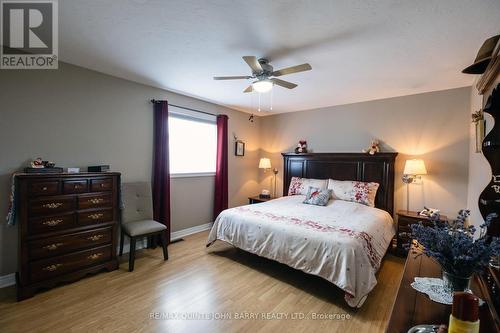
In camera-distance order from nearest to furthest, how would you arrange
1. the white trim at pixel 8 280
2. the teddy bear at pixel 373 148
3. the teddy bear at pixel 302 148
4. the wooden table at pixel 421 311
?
the wooden table at pixel 421 311
the white trim at pixel 8 280
the teddy bear at pixel 373 148
the teddy bear at pixel 302 148

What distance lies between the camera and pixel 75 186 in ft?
8.00

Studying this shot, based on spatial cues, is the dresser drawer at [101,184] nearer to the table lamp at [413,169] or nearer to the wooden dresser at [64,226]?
the wooden dresser at [64,226]

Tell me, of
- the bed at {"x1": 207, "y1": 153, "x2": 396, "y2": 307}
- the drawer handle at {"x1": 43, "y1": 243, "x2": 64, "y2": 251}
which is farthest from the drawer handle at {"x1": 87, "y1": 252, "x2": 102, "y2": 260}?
the bed at {"x1": 207, "y1": 153, "x2": 396, "y2": 307}

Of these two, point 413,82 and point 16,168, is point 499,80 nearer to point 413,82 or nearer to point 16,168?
point 413,82

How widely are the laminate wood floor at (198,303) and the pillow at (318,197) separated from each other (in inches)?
45.7

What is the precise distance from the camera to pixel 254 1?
1567 mm

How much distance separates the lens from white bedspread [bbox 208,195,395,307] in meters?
2.07

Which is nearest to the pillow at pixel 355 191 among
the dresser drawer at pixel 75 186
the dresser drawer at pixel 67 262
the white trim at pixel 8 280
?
the dresser drawer at pixel 67 262

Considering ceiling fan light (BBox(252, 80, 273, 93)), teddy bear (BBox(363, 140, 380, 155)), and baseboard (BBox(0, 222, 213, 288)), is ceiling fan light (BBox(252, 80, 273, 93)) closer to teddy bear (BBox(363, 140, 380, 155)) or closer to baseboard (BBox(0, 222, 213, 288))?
teddy bear (BBox(363, 140, 380, 155))

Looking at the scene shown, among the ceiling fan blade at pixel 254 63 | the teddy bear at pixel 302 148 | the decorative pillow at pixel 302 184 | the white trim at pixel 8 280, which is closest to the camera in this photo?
the ceiling fan blade at pixel 254 63

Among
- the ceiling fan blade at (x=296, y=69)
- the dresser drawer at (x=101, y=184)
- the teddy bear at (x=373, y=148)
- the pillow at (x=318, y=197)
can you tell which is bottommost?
the pillow at (x=318, y=197)

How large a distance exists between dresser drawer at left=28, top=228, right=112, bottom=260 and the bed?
1.35m

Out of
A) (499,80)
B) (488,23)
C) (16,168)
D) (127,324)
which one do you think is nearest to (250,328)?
(127,324)

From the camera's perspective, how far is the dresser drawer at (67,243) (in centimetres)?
220
